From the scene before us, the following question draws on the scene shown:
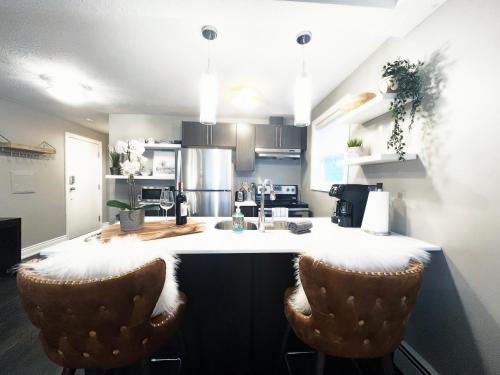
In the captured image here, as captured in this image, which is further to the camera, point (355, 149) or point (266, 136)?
point (266, 136)

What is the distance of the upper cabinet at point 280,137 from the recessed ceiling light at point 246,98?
44 cm

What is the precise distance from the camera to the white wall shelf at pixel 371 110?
1387 mm

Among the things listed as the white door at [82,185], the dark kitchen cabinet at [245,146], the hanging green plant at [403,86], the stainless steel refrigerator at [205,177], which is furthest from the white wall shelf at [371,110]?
the white door at [82,185]

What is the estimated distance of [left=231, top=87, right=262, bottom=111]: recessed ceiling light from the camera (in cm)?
267

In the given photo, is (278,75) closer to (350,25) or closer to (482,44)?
(350,25)

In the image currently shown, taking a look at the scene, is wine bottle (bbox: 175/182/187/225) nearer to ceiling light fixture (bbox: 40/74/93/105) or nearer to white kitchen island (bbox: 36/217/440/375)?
white kitchen island (bbox: 36/217/440/375)

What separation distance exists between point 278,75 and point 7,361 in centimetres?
319

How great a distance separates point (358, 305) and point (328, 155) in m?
2.47

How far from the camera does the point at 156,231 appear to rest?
1373mm

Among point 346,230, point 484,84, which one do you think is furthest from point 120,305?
point 484,84

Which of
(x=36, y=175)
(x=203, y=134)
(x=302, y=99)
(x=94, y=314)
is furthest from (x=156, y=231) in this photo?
(x=36, y=175)

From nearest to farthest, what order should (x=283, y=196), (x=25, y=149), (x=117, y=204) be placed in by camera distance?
(x=117, y=204) → (x=25, y=149) → (x=283, y=196)

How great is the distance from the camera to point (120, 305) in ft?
2.39

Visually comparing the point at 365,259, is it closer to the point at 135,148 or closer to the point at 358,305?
the point at 358,305
